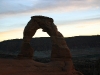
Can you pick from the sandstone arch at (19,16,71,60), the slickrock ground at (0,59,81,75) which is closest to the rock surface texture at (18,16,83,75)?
the sandstone arch at (19,16,71,60)

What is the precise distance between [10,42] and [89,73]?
80.0 metres

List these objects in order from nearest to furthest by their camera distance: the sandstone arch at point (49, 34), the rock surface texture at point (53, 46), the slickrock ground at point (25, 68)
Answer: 1. the slickrock ground at point (25, 68)
2. the rock surface texture at point (53, 46)
3. the sandstone arch at point (49, 34)

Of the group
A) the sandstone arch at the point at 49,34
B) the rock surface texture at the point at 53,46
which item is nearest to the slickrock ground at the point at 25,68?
the rock surface texture at the point at 53,46

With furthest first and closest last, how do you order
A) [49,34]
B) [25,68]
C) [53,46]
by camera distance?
[49,34] < [53,46] < [25,68]

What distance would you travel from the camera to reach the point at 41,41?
388 feet

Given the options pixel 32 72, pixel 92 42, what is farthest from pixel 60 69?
pixel 92 42

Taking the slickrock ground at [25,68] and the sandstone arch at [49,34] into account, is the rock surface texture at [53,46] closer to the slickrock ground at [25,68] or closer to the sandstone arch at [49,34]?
the sandstone arch at [49,34]

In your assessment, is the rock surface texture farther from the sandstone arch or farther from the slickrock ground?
the slickrock ground

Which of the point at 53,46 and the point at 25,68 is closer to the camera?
the point at 25,68

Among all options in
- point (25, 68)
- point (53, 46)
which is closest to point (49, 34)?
point (53, 46)

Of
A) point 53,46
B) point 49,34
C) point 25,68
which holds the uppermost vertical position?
point 49,34

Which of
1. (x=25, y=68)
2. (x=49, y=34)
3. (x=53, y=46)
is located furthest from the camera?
(x=49, y=34)

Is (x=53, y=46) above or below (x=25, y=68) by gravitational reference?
above

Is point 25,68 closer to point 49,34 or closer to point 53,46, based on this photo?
point 53,46
